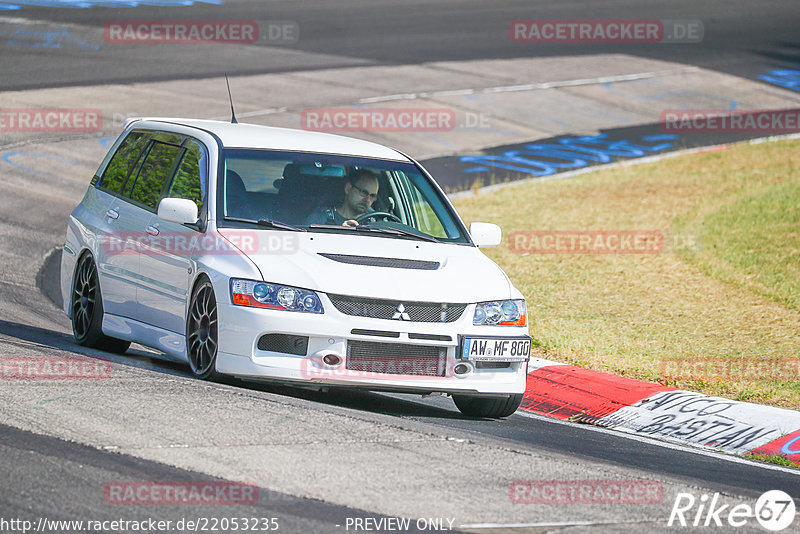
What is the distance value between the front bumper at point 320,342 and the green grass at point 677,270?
10.4 ft

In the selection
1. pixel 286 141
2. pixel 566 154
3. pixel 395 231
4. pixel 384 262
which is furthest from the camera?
pixel 566 154

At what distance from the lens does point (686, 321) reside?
13.4 meters

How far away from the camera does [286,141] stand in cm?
948

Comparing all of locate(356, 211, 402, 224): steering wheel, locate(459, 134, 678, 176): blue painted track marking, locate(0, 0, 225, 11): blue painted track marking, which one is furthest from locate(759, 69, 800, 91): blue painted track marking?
locate(356, 211, 402, 224): steering wheel

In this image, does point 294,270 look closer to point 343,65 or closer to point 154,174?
point 154,174

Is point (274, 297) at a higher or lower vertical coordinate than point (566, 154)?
higher

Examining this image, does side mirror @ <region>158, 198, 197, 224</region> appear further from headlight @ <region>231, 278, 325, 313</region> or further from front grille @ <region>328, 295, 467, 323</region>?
front grille @ <region>328, 295, 467, 323</region>

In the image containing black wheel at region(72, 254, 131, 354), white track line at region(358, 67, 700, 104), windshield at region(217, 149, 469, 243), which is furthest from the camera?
white track line at region(358, 67, 700, 104)

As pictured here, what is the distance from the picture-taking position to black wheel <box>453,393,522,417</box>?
8789mm

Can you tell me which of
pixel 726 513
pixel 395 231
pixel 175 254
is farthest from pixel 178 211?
pixel 726 513

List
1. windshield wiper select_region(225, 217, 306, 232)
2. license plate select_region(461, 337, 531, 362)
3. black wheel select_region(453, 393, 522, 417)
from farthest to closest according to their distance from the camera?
1. black wheel select_region(453, 393, 522, 417)
2. windshield wiper select_region(225, 217, 306, 232)
3. license plate select_region(461, 337, 531, 362)

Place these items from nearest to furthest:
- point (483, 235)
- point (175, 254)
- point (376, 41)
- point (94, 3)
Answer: point (175, 254), point (483, 235), point (376, 41), point (94, 3)

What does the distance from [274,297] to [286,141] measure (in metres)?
1.82

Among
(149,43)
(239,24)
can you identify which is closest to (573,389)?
(149,43)
